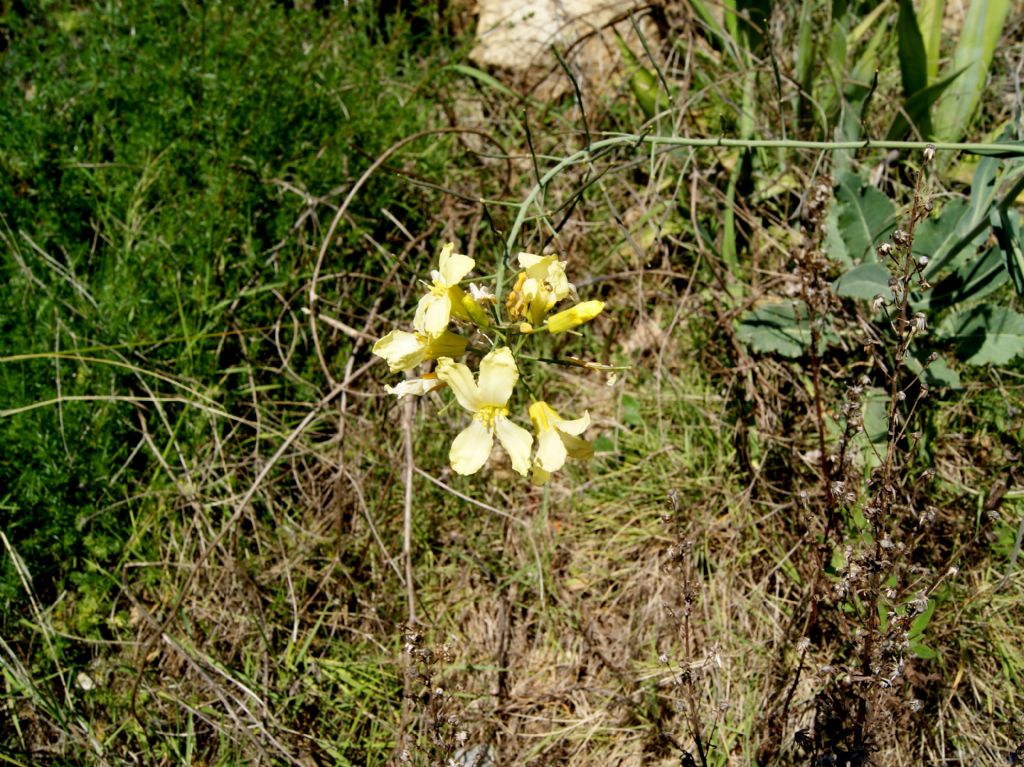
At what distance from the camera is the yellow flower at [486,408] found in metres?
1.41

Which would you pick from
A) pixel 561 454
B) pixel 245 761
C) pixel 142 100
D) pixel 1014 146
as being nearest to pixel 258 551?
pixel 245 761

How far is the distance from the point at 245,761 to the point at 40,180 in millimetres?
1846

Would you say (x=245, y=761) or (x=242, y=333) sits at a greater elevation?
(x=242, y=333)

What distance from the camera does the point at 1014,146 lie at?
1.74 meters

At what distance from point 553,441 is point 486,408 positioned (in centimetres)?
14

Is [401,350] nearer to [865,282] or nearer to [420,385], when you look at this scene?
[420,385]

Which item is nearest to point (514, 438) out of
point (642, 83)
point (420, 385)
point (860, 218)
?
point (420, 385)

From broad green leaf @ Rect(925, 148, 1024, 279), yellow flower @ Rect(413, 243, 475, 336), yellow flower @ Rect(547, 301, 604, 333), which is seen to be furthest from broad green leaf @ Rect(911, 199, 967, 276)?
yellow flower @ Rect(413, 243, 475, 336)

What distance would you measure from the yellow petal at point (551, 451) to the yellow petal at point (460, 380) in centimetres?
13

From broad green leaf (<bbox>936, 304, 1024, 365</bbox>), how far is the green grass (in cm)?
10

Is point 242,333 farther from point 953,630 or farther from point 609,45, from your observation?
point 953,630

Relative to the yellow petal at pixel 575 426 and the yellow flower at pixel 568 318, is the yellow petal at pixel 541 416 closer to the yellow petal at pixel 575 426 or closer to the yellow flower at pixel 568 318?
the yellow petal at pixel 575 426

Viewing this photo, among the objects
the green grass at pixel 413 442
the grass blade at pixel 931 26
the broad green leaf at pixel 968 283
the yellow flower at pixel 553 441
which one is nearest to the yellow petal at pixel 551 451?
the yellow flower at pixel 553 441

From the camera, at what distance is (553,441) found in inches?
59.7
